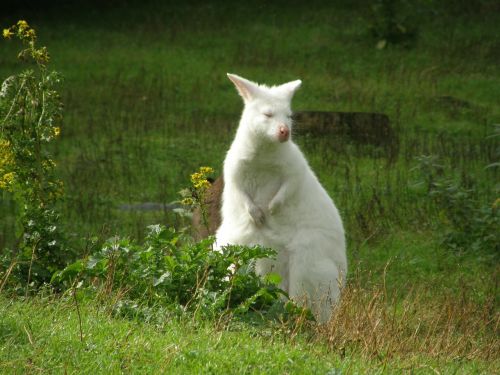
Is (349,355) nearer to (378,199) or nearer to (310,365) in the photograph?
(310,365)

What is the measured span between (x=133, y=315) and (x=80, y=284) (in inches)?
19.9

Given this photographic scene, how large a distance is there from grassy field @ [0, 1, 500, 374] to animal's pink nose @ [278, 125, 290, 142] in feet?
4.33

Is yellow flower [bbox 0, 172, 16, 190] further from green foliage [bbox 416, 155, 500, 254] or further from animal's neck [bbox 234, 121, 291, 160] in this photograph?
green foliage [bbox 416, 155, 500, 254]

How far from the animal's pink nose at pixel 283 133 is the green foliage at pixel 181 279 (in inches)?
46.7

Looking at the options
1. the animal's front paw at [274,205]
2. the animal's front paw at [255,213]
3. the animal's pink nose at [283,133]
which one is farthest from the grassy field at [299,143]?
the animal's pink nose at [283,133]

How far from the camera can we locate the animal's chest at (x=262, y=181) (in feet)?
27.4

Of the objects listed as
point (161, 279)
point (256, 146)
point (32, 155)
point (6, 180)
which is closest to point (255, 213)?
point (256, 146)

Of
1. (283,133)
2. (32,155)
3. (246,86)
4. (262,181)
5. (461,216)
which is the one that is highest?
(246,86)

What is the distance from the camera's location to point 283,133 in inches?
310

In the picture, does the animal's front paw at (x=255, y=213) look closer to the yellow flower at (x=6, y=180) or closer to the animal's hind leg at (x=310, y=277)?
the animal's hind leg at (x=310, y=277)

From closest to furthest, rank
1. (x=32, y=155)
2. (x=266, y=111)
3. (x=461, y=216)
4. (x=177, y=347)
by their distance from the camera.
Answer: (x=177, y=347) → (x=32, y=155) → (x=266, y=111) → (x=461, y=216)

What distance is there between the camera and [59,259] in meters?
7.60

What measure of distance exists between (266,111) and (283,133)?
313 mm

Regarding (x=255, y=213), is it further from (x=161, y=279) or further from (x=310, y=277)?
(x=161, y=279)
